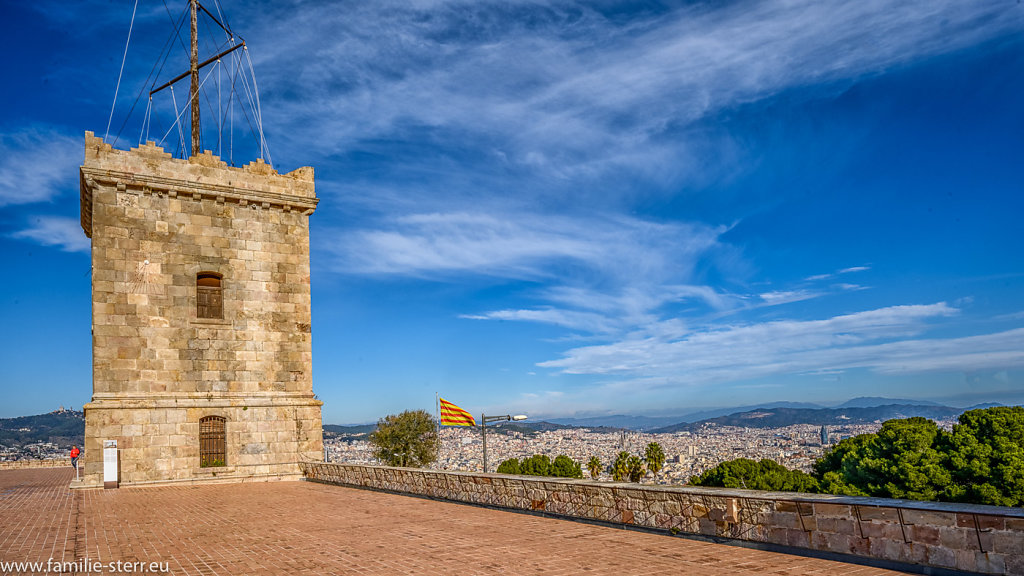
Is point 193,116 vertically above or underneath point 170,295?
above

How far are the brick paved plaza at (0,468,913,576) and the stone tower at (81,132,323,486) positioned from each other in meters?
5.02

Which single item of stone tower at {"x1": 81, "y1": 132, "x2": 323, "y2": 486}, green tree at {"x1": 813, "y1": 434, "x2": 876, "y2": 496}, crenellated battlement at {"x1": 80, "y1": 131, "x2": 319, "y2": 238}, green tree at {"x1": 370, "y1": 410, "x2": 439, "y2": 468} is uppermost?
crenellated battlement at {"x1": 80, "y1": 131, "x2": 319, "y2": 238}

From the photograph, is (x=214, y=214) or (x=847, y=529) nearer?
(x=847, y=529)

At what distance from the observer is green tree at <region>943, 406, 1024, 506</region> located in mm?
24608

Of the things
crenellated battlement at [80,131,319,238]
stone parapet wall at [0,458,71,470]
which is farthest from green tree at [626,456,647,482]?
stone parapet wall at [0,458,71,470]

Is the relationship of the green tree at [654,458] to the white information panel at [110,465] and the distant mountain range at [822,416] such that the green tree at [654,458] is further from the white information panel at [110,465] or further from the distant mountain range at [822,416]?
the distant mountain range at [822,416]

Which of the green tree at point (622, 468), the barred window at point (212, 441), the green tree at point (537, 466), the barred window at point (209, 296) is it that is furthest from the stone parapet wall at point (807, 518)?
the green tree at point (622, 468)

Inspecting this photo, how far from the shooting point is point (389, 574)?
7492 millimetres

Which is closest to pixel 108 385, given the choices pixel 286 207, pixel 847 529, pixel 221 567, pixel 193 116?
pixel 286 207

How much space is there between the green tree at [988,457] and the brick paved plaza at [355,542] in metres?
21.7

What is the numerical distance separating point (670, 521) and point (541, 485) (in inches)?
109

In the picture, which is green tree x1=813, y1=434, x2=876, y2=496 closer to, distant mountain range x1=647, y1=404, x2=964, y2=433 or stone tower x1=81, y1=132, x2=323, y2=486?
stone tower x1=81, y1=132, x2=323, y2=486

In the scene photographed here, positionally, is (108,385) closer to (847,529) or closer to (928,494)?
(847,529)

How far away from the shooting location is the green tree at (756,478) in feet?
111
